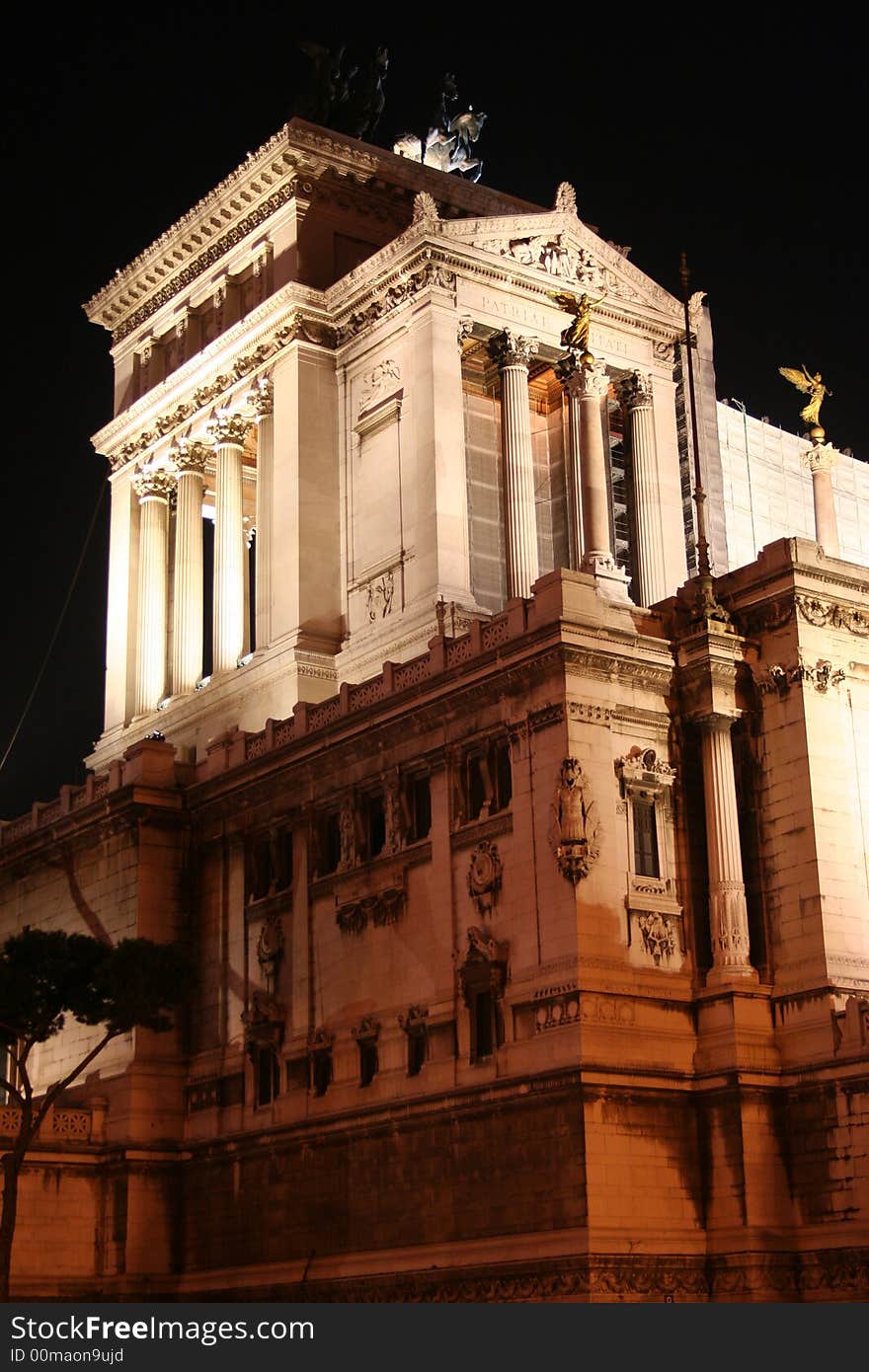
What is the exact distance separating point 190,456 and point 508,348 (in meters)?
16.4

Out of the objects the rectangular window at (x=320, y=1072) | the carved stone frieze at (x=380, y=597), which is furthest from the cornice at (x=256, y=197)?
the rectangular window at (x=320, y=1072)

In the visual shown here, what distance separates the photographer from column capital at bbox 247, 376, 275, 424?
80375 millimetres

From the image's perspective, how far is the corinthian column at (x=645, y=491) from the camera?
78188 mm

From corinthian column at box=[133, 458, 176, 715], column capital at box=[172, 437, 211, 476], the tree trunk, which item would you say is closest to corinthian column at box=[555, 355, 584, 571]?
column capital at box=[172, 437, 211, 476]

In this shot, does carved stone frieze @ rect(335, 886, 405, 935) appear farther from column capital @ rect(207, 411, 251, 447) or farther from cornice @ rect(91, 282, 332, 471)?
column capital @ rect(207, 411, 251, 447)

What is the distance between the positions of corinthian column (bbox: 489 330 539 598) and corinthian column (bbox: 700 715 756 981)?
2010cm

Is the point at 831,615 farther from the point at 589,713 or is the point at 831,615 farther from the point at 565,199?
the point at 565,199

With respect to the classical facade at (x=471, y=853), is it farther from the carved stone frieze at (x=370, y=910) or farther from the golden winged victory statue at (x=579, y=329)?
the golden winged victory statue at (x=579, y=329)

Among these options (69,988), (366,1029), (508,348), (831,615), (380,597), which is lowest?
(366,1029)

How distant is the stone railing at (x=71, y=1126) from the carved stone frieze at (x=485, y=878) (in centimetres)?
1578

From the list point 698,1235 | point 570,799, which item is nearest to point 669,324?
point 570,799

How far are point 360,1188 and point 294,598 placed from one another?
1037 inches

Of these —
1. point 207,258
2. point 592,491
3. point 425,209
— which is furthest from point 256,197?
point 592,491

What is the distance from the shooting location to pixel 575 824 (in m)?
50.0
